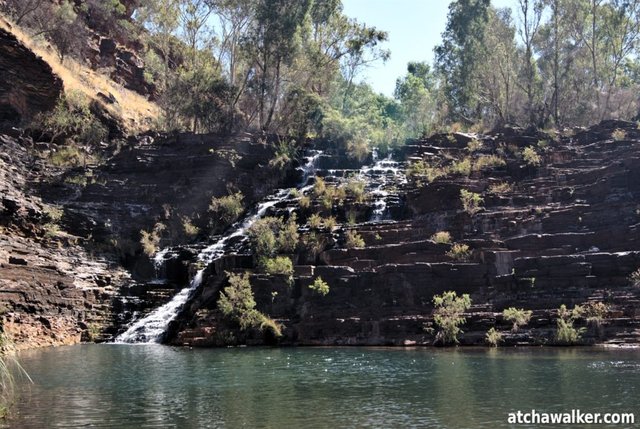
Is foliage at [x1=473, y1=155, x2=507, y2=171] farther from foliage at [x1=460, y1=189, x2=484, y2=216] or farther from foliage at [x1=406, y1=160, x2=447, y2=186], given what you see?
foliage at [x1=460, y1=189, x2=484, y2=216]

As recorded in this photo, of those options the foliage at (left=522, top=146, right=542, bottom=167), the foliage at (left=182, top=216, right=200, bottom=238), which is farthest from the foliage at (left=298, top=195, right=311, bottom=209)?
the foliage at (left=522, top=146, right=542, bottom=167)

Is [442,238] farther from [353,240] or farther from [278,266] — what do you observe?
[278,266]

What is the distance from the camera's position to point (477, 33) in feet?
201

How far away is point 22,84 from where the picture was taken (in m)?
45.9

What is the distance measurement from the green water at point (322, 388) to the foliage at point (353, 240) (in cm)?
988

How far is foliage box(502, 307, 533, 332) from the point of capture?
91.2ft

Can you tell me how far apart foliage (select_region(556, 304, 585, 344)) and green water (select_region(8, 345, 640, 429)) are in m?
1.40

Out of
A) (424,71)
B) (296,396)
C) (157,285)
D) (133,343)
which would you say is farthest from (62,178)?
(424,71)

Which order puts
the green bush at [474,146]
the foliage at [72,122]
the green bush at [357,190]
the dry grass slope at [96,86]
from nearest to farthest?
the green bush at [357,190] → the foliage at [72,122] → the green bush at [474,146] → the dry grass slope at [96,86]

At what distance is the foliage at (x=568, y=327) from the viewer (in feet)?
87.8

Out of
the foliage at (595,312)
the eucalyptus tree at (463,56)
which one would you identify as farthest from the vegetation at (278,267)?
the eucalyptus tree at (463,56)

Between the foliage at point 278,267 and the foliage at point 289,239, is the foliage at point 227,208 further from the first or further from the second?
the foliage at point 278,267

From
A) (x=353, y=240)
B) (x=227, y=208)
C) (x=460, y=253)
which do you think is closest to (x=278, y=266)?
(x=353, y=240)

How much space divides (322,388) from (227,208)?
2670 cm
